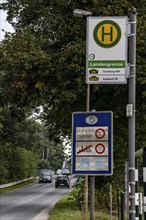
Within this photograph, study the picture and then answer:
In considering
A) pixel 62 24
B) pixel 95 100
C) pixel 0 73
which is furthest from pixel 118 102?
pixel 0 73

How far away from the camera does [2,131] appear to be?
53.4 meters

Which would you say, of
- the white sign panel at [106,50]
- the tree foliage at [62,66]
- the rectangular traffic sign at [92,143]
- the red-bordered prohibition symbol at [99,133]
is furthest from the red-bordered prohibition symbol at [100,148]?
the tree foliage at [62,66]

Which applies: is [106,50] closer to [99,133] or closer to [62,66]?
[99,133]

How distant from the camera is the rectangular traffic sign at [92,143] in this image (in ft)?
26.5

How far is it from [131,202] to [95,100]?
1678 cm

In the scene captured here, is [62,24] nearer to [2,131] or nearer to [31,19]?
[31,19]

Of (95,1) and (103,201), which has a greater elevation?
(95,1)

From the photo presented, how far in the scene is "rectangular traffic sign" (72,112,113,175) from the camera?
809 centimetres

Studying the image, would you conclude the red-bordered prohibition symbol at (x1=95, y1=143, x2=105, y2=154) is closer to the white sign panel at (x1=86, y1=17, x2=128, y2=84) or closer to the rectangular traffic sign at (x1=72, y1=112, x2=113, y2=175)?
the rectangular traffic sign at (x1=72, y1=112, x2=113, y2=175)

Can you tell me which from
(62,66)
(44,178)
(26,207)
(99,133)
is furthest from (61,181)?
(99,133)

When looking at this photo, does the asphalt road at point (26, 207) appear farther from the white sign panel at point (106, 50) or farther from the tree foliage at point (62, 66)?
the white sign panel at point (106, 50)

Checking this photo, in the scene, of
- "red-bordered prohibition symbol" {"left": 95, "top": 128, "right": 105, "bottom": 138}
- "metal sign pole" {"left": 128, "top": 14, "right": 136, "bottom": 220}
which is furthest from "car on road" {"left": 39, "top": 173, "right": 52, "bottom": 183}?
"red-bordered prohibition symbol" {"left": 95, "top": 128, "right": 105, "bottom": 138}

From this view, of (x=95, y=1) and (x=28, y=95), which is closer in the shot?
(x=95, y=1)

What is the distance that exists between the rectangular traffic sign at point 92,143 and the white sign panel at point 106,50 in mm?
624
